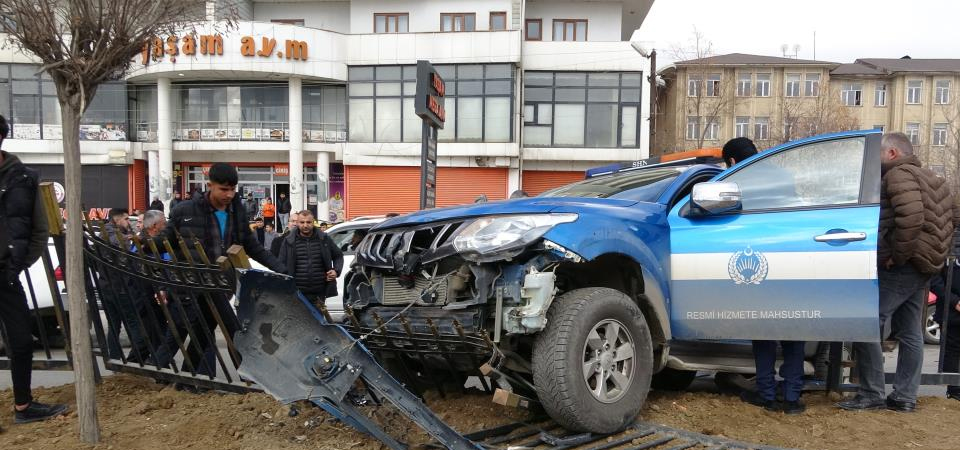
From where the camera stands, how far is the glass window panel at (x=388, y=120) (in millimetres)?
26078

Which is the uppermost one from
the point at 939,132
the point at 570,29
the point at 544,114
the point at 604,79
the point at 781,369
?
the point at 570,29

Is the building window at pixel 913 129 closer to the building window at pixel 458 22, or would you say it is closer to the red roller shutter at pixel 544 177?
the red roller shutter at pixel 544 177

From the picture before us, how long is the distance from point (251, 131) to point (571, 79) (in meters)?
13.6

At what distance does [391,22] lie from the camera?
27500mm

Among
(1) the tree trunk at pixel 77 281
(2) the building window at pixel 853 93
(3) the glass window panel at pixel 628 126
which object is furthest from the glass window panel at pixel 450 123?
(2) the building window at pixel 853 93

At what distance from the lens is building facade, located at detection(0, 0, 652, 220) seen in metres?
25.5

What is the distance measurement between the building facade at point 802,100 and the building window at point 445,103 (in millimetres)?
7412

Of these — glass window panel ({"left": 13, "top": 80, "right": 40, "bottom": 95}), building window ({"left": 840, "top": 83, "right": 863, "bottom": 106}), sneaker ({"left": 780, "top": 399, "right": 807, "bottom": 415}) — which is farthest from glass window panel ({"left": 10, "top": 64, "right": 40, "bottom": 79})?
building window ({"left": 840, "top": 83, "right": 863, "bottom": 106})

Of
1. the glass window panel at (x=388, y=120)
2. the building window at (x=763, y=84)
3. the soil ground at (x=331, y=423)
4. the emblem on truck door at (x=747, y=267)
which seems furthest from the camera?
the building window at (x=763, y=84)

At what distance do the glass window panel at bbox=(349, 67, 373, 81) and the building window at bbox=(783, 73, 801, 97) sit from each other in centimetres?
3062

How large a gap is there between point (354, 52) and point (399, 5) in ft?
9.93

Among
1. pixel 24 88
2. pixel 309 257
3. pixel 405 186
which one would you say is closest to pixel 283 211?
pixel 405 186

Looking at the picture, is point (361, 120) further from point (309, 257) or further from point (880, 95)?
point (880, 95)

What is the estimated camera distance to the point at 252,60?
25219 mm
